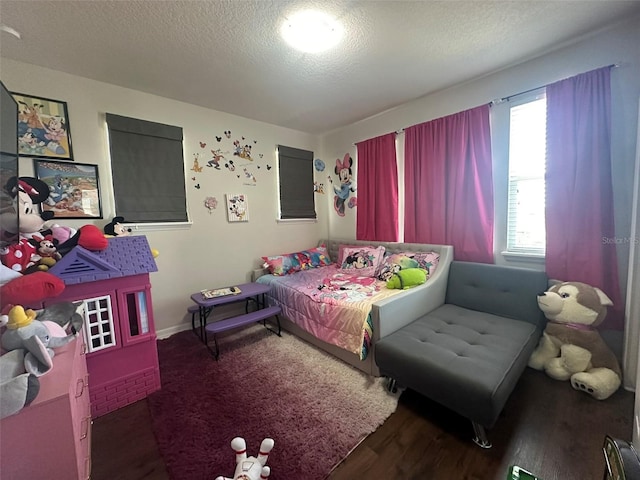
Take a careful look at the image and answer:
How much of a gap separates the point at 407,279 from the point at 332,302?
2.45 feet

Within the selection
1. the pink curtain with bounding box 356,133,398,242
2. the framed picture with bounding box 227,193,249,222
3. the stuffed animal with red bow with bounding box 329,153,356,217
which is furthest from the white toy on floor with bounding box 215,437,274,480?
the stuffed animal with red bow with bounding box 329,153,356,217

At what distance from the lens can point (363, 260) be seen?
3121 mm

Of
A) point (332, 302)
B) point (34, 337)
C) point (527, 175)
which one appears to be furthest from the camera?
point (527, 175)

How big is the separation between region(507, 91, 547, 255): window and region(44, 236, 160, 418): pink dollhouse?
3.12 meters

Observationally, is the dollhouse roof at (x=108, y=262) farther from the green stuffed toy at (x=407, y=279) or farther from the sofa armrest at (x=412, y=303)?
the green stuffed toy at (x=407, y=279)

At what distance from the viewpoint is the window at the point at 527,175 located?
2176mm

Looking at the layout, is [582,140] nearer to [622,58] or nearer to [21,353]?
[622,58]

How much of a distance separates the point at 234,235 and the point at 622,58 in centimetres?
376

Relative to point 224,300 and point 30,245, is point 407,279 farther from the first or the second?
point 30,245

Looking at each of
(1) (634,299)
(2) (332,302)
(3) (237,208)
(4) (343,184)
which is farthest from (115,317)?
(1) (634,299)

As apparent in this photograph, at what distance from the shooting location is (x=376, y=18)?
1637 mm

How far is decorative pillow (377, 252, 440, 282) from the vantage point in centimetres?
259

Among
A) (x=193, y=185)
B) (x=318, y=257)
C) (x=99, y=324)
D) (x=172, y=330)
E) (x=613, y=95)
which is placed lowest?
(x=172, y=330)

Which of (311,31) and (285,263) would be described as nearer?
(311,31)
